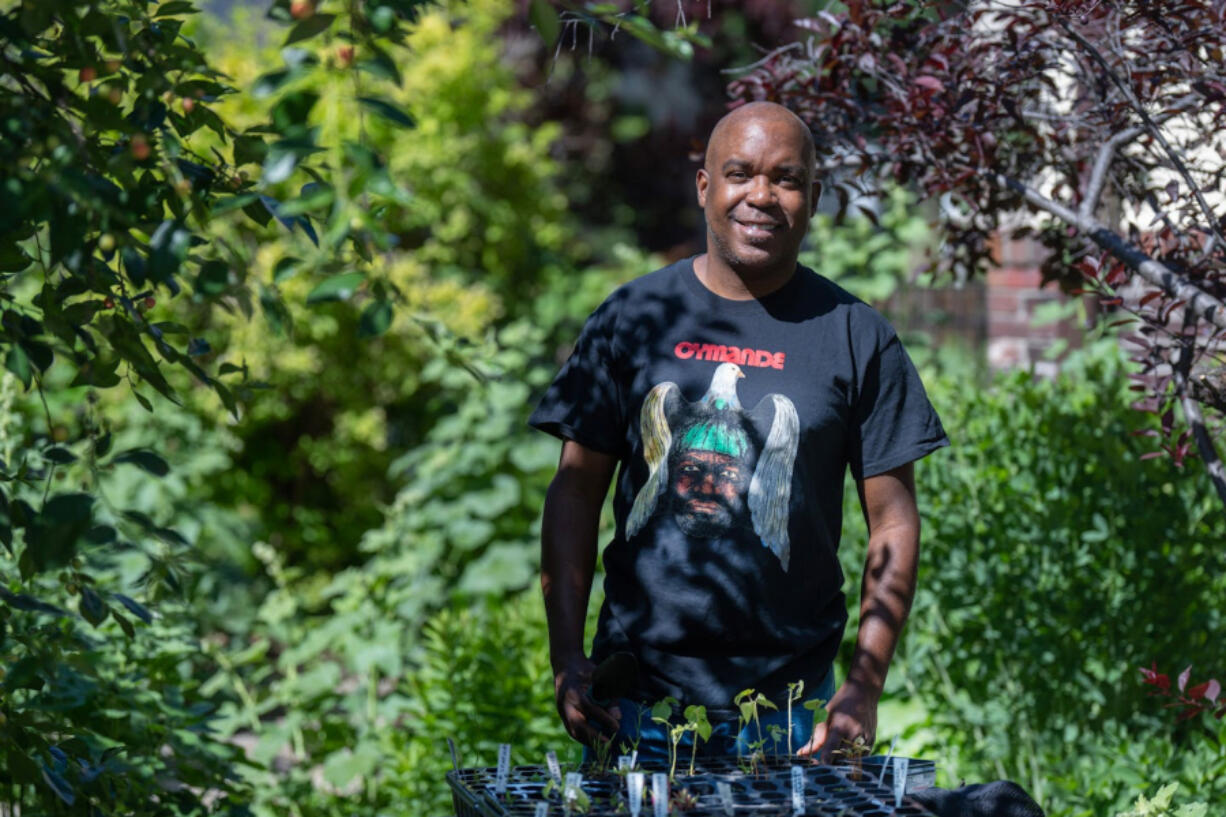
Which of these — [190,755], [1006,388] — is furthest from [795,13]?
[190,755]

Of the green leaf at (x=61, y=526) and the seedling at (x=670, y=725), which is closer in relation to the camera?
the green leaf at (x=61, y=526)

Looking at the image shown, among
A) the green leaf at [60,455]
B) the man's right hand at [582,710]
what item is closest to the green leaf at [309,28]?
the green leaf at [60,455]

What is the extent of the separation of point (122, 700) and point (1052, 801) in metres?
2.24

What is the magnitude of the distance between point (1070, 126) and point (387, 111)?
1898 mm

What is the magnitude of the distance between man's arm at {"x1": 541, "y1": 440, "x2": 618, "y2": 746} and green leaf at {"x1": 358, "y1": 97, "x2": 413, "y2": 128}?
111 centimetres

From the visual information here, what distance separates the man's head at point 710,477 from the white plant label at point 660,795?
2.14ft

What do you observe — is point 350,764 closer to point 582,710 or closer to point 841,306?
point 582,710

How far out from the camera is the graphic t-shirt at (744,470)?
2.11 m

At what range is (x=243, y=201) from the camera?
4.78ft

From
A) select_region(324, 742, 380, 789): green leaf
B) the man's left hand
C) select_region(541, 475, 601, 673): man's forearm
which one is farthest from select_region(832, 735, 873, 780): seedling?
select_region(324, 742, 380, 789): green leaf

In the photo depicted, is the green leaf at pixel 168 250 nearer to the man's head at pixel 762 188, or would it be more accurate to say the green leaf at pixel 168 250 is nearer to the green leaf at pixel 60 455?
the green leaf at pixel 60 455

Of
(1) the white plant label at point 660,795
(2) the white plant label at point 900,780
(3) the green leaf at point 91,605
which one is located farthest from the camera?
(3) the green leaf at point 91,605

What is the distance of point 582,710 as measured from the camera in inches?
83.4

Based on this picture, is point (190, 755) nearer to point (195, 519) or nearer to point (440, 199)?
point (195, 519)
